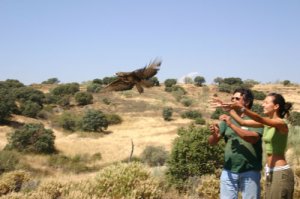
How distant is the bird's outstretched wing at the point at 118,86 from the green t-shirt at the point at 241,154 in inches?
48.3

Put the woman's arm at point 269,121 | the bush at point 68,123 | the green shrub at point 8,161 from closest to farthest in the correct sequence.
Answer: the woman's arm at point 269,121, the green shrub at point 8,161, the bush at point 68,123

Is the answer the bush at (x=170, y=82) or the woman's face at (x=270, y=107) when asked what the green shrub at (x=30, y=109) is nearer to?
the bush at (x=170, y=82)

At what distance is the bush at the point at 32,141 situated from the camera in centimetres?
2583

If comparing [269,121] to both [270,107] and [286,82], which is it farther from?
[286,82]

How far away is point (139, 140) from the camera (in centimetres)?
2986

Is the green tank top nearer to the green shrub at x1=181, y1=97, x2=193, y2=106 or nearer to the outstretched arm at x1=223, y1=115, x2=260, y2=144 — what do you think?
the outstretched arm at x1=223, y1=115, x2=260, y2=144

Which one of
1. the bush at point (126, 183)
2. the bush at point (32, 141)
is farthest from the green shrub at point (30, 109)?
the bush at point (126, 183)

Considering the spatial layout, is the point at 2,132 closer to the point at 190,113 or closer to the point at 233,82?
the point at 190,113

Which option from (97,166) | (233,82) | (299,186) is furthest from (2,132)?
(233,82)

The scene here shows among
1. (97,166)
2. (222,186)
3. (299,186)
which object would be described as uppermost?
(222,186)

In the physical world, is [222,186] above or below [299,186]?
above

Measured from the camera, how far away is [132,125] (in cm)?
3584

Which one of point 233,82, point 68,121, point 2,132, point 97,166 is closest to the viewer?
point 97,166

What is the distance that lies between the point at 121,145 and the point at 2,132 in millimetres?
8861
